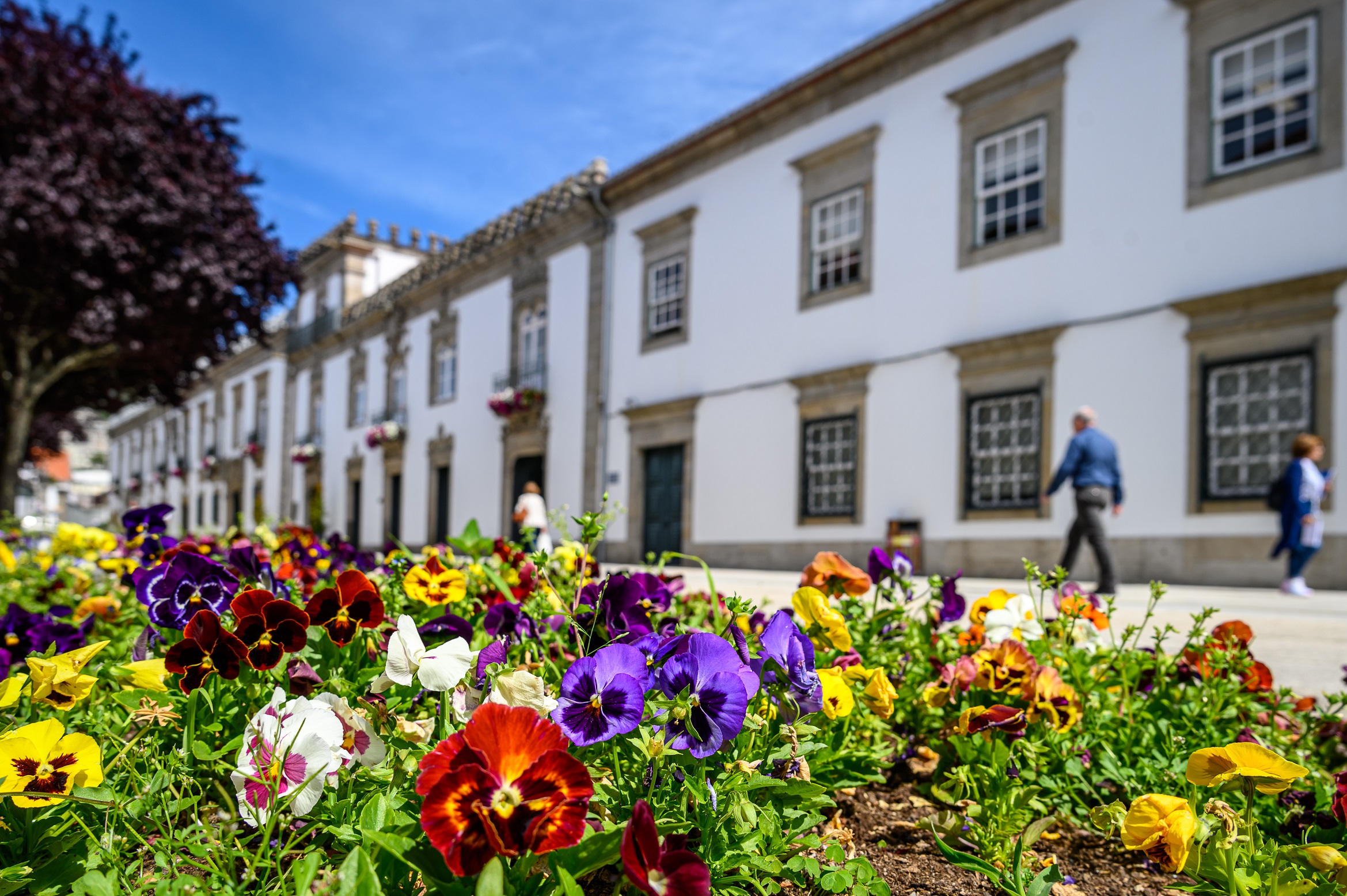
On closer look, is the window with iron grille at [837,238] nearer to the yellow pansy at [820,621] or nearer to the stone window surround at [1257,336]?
the stone window surround at [1257,336]

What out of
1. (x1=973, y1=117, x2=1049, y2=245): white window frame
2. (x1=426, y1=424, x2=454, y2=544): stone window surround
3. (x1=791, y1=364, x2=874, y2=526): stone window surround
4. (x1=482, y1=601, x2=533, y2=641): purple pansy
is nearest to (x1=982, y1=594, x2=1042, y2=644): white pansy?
(x1=482, y1=601, x2=533, y2=641): purple pansy

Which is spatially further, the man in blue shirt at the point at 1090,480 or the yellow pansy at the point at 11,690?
the man in blue shirt at the point at 1090,480

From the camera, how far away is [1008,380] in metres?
10.9

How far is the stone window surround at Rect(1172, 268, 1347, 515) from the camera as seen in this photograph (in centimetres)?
862

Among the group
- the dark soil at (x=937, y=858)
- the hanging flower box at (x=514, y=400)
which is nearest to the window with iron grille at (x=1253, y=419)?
the dark soil at (x=937, y=858)

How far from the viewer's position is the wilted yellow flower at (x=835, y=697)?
141 centimetres

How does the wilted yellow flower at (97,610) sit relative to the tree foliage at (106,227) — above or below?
below

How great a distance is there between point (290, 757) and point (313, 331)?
99.2 ft

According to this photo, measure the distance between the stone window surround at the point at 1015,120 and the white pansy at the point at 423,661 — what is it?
10.8m

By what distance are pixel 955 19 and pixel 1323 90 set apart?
14.3 feet

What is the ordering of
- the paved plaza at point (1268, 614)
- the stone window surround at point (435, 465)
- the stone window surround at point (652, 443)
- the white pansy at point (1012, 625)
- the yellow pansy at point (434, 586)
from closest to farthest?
the yellow pansy at point (434, 586)
the white pansy at point (1012, 625)
the paved plaza at point (1268, 614)
the stone window surround at point (652, 443)
the stone window surround at point (435, 465)

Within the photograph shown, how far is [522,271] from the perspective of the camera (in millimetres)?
19562

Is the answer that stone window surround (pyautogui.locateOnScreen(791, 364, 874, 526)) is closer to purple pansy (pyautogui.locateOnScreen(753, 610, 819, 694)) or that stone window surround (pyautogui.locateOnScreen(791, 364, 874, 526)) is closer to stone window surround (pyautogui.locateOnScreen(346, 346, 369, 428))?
purple pansy (pyautogui.locateOnScreen(753, 610, 819, 694))

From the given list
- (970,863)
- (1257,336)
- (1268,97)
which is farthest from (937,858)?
(1268,97)
